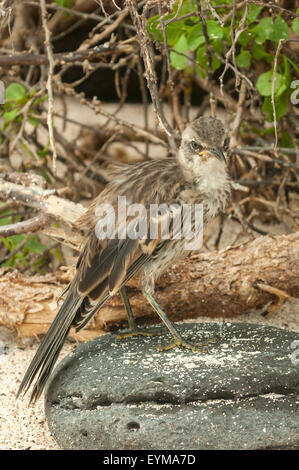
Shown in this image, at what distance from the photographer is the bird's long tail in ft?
10.2

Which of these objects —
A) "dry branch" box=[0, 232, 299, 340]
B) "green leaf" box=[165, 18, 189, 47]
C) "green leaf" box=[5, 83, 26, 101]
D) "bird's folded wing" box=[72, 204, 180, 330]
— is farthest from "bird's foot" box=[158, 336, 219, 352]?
"green leaf" box=[5, 83, 26, 101]

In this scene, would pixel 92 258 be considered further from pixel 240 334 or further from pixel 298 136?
pixel 298 136

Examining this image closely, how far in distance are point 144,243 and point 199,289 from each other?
0.64m

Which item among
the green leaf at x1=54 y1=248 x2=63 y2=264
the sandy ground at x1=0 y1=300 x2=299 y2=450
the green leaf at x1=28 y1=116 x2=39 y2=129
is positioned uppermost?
the green leaf at x1=28 y1=116 x2=39 y2=129

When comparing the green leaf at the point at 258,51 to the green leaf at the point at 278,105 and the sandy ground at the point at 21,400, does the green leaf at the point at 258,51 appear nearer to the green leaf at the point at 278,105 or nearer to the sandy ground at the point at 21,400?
the green leaf at the point at 278,105

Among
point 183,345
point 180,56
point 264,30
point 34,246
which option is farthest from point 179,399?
point 264,30

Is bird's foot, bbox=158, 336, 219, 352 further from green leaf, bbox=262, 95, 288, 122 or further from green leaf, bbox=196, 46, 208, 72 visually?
green leaf, bbox=196, 46, 208, 72

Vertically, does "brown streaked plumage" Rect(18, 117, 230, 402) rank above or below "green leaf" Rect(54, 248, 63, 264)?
above

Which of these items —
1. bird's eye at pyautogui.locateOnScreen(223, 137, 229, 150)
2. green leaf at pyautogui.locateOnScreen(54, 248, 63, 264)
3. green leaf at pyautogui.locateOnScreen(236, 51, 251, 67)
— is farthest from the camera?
green leaf at pyautogui.locateOnScreen(54, 248, 63, 264)

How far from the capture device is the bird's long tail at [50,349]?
Answer: 3.11 m

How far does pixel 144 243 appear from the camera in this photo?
10.5 ft

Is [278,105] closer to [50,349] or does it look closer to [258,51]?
[258,51]

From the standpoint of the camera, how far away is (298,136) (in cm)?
504
